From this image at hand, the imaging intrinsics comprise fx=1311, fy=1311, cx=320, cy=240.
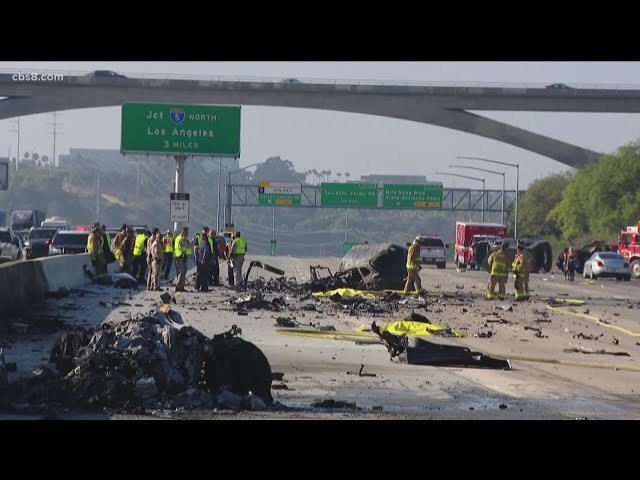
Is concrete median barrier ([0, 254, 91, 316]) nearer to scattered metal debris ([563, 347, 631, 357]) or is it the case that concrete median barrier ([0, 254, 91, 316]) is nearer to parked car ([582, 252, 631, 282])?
scattered metal debris ([563, 347, 631, 357])

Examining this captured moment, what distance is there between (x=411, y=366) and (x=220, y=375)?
15.5ft

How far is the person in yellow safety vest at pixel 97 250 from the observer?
3722 cm

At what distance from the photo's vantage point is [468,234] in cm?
7469

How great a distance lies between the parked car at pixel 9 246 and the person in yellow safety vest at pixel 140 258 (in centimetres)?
1178

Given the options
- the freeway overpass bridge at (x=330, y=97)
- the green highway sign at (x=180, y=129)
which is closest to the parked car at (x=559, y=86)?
the freeway overpass bridge at (x=330, y=97)

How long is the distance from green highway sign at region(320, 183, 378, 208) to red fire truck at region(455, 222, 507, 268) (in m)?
30.1

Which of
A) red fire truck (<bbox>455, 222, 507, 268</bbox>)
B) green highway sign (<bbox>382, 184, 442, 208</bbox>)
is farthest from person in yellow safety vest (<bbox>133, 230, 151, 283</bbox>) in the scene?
green highway sign (<bbox>382, 184, 442, 208</bbox>)

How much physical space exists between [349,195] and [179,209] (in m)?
62.4

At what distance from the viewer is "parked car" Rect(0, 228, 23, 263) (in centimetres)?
5172

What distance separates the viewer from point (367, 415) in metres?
12.7

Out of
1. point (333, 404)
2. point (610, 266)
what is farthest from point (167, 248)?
point (333, 404)
